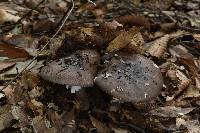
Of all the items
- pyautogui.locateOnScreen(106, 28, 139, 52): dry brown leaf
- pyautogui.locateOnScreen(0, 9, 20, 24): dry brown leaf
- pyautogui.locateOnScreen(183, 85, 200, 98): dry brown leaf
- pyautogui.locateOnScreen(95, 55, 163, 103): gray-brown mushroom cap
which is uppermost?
pyautogui.locateOnScreen(106, 28, 139, 52): dry brown leaf

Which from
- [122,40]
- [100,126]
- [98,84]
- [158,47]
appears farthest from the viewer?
[158,47]

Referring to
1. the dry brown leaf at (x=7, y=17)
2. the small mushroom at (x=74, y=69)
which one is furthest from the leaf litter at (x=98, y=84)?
the dry brown leaf at (x=7, y=17)

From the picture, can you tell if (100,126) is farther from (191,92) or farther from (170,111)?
(191,92)

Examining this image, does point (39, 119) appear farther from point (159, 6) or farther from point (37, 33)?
point (159, 6)

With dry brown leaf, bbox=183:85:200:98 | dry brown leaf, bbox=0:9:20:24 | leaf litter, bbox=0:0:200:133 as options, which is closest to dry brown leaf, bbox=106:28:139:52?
leaf litter, bbox=0:0:200:133

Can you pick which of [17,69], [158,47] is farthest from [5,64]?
[158,47]

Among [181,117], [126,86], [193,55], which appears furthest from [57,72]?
[193,55]

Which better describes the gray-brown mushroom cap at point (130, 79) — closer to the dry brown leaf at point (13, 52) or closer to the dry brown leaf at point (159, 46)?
the dry brown leaf at point (159, 46)

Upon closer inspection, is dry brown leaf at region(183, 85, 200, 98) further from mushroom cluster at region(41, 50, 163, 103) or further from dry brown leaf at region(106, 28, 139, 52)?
dry brown leaf at region(106, 28, 139, 52)
